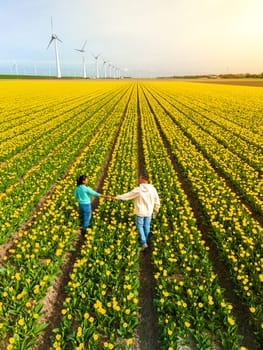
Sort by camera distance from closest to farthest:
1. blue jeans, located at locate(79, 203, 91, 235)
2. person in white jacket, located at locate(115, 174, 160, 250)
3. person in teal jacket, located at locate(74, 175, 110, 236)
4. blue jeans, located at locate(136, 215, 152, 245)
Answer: person in white jacket, located at locate(115, 174, 160, 250) < blue jeans, located at locate(136, 215, 152, 245) < person in teal jacket, located at locate(74, 175, 110, 236) < blue jeans, located at locate(79, 203, 91, 235)

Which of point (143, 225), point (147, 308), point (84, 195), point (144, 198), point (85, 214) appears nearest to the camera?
point (147, 308)

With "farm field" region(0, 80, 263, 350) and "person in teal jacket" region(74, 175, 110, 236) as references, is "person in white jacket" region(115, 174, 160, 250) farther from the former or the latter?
"person in teal jacket" region(74, 175, 110, 236)

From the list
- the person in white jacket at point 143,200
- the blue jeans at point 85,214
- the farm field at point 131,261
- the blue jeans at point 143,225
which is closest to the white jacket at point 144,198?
the person in white jacket at point 143,200

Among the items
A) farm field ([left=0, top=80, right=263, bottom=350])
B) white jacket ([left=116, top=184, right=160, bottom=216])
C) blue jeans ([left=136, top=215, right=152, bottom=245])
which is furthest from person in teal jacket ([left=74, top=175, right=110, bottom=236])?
blue jeans ([left=136, top=215, right=152, bottom=245])

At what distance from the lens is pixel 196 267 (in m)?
5.93

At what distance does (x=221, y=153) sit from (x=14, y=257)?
40.1 feet

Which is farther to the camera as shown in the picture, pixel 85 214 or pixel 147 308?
pixel 85 214

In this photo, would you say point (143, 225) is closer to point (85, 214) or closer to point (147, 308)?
point (85, 214)

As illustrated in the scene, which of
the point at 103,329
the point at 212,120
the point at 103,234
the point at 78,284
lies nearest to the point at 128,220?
the point at 103,234

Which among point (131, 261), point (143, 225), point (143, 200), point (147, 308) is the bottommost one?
point (147, 308)

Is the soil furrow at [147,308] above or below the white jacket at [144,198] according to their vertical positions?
below

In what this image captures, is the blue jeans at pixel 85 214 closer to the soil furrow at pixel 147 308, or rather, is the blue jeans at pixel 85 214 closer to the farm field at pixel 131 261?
the farm field at pixel 131 261

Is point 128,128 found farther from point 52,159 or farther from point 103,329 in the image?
point 103,329

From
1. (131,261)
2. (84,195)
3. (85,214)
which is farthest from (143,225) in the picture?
(84,195)
